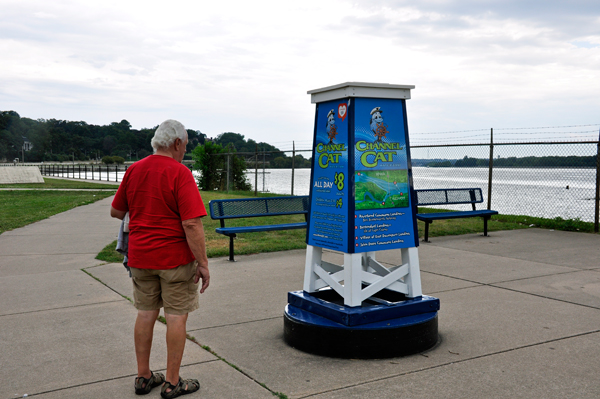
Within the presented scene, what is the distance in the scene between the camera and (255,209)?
344 inches

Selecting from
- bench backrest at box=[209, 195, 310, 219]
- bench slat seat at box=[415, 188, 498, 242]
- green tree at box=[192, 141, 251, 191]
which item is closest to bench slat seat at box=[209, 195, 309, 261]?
bench backrest at box=[209, 195, 310, 219]

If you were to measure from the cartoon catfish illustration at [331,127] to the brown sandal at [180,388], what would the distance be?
6.70 ft

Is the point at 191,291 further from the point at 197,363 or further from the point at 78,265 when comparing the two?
the point at 78,265

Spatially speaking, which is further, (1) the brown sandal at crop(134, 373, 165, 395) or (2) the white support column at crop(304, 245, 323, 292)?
(2) the white support column at crop(304, 245, 323, 292)

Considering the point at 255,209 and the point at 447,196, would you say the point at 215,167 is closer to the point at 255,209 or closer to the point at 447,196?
the point at 447,196

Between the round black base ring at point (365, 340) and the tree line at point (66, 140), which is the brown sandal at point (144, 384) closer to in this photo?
the round black base ring at point (365, 340)

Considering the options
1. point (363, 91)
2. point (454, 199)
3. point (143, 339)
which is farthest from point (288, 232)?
point (143, 339)

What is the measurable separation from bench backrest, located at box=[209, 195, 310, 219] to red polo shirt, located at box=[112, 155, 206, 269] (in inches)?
192

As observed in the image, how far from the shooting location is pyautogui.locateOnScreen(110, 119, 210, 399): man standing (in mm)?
3119

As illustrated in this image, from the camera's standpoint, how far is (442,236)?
9.96 m

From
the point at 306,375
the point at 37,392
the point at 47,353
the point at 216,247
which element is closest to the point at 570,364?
the point at 306,375

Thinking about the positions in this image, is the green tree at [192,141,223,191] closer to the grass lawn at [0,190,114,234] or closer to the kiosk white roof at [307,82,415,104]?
the grass lawn at [0,190,114,234]

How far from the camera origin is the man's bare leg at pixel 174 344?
315 centimetres

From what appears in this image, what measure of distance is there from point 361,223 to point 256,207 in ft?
16.1
